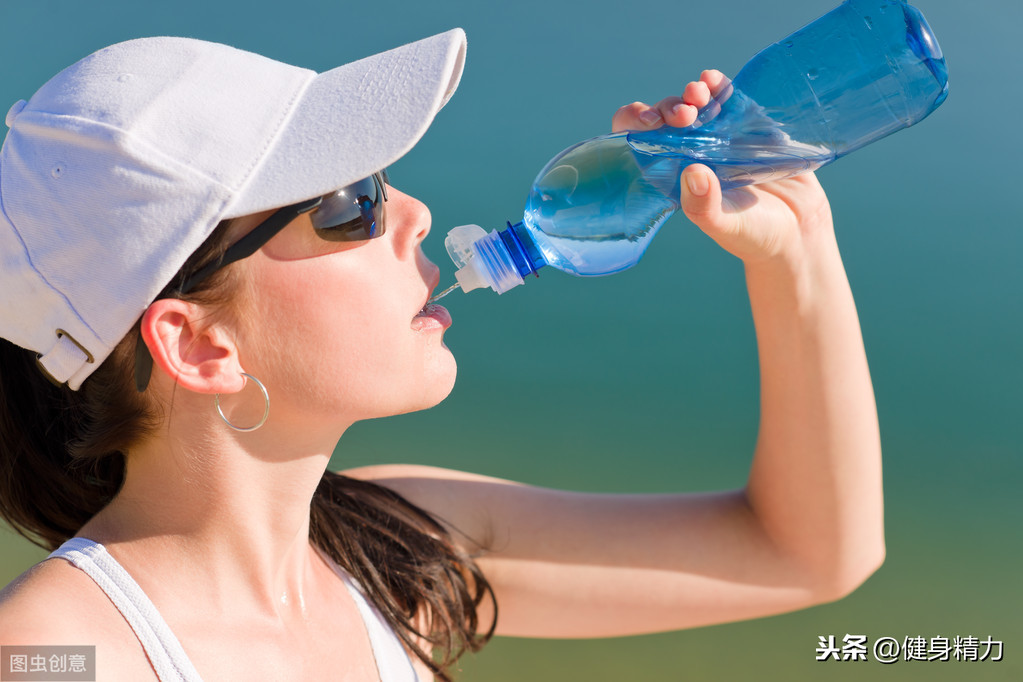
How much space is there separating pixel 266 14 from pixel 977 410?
80.0 inches

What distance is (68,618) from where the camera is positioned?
862 millimetres

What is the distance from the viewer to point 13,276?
35.1 inches

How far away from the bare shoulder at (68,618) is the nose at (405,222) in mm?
487

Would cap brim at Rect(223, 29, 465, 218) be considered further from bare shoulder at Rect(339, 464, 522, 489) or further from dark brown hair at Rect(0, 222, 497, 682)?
bare shoulder at Rect(339, 464, 522, 489)

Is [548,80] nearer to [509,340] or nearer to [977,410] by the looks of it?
[509,340]

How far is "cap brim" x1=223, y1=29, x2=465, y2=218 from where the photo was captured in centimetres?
85

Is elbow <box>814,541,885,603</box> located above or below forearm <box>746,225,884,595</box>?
below

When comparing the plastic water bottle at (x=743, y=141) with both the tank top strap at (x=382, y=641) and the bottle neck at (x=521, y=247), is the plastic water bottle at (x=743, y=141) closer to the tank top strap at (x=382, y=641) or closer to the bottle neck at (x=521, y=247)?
the bottle neck at (x=521, y=247)

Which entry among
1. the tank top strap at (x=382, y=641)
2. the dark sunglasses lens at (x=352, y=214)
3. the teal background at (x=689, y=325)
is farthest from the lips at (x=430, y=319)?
the teal background at (x=689, y=325)

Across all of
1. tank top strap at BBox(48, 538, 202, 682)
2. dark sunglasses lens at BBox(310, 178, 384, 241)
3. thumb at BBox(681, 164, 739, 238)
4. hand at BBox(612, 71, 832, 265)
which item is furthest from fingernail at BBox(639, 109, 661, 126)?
tank top strap at BBox(48, 538, 202, 682)

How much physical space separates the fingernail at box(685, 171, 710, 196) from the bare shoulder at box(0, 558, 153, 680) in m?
0.78

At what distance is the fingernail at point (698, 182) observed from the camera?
1.00 metres

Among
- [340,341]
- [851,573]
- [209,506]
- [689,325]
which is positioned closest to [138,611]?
[209,506]

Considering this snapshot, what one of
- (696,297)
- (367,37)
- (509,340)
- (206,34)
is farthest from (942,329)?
(206,34)
